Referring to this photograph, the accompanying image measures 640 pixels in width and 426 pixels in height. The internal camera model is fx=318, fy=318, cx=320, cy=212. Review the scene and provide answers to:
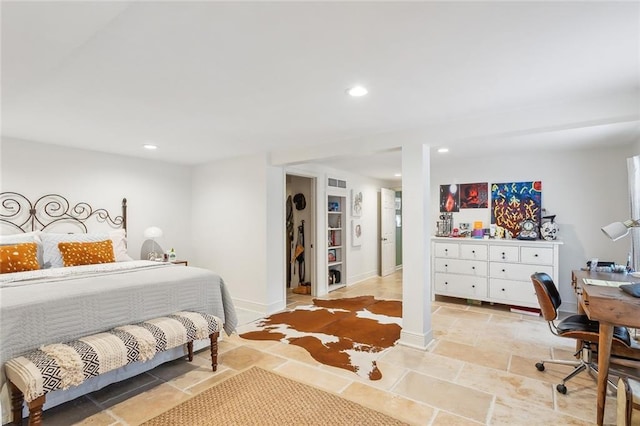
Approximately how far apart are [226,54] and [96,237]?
3333 millimetres

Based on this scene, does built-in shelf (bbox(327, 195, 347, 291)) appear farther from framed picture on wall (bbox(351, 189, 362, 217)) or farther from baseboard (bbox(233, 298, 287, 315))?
baseboard (bbox(233, 298, 287, 315))

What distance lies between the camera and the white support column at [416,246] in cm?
329

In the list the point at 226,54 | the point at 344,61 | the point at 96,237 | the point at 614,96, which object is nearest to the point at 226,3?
the point at 226,54

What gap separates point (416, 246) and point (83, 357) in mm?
2881

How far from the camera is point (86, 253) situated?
3656 millimetres

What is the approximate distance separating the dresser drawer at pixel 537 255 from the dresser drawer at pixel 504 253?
0.20 feet

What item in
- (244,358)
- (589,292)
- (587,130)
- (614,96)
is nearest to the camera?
(589,292)

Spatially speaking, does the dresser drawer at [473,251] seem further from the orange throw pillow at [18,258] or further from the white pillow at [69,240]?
the orange throw pillow at [18,258]

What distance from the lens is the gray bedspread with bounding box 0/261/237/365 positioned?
2074 mm

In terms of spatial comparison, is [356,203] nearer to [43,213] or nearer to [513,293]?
[513,293]

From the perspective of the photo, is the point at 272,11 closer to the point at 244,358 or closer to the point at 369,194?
the point at 244,358

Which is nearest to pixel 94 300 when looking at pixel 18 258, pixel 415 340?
pixel 18 258

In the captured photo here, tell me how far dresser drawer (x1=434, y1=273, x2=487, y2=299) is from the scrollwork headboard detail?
5.11 m

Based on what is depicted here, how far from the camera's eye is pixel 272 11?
1476 millimetres
